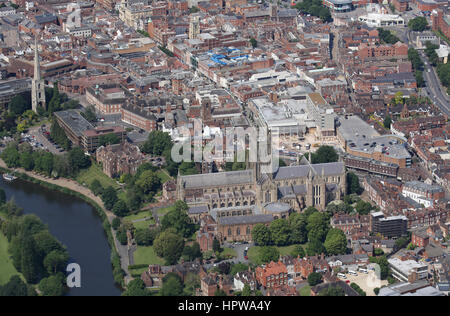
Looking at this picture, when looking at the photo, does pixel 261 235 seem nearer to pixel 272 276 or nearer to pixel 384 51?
pixel 272 276

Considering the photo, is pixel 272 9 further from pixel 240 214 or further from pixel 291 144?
pixel 240 214

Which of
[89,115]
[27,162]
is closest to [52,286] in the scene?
[27,162]

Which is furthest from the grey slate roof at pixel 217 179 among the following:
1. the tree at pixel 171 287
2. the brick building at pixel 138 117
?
the brick building at pixel 138 117

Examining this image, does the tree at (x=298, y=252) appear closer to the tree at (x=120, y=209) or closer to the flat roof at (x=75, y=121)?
the tree at (x=120, y=209)

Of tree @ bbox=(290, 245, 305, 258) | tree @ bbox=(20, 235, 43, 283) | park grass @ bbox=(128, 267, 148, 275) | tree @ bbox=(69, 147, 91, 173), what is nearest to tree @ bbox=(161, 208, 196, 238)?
park grass @ bbox=(128, 267, 148, 275)

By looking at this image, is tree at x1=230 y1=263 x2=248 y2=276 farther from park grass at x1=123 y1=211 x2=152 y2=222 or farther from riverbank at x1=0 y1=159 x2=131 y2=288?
park grass at x1=123 y1=211 x2=152 y2=222

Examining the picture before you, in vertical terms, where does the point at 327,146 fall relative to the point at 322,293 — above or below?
above

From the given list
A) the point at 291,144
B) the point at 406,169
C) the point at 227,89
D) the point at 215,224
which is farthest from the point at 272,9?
the point at 215,224
